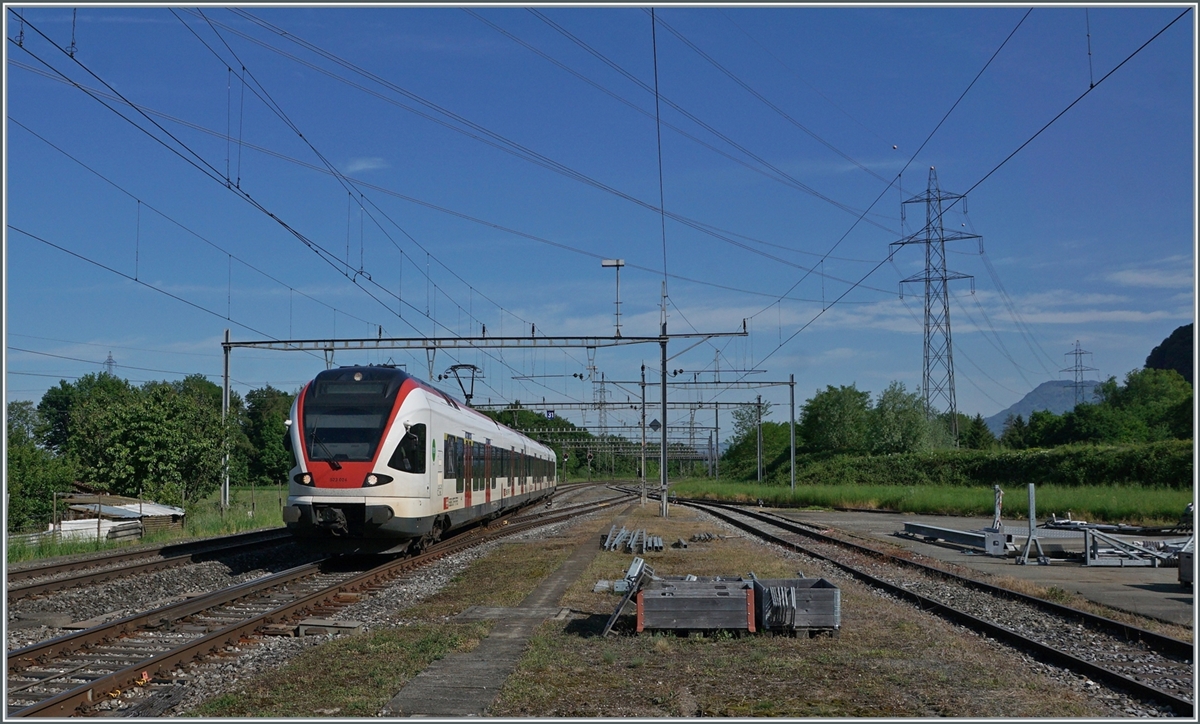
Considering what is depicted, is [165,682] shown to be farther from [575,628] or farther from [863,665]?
[863,665]

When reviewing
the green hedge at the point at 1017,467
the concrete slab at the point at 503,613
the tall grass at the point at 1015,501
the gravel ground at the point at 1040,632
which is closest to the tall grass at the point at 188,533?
the concrete slab at the point at 503,613

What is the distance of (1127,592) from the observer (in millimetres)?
14391

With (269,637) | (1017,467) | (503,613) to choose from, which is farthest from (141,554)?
(1017,467)

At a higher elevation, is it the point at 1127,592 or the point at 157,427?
the point at 157,427

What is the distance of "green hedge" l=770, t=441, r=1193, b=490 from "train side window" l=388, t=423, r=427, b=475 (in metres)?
36.3

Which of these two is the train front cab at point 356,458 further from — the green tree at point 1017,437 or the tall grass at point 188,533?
the green tree at point 1017,437

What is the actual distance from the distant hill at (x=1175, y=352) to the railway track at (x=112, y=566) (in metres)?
121

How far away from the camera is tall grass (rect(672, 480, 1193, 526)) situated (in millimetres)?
31812

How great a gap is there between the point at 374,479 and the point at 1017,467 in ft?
155

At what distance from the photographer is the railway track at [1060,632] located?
839 centimetres

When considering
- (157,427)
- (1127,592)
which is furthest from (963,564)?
(157,427)

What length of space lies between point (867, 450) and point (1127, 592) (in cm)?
6182

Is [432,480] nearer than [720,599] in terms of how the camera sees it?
No

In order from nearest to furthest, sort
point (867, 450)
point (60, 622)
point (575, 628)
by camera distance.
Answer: point (575, 628) < point (60, 622) < point (867, 450)
